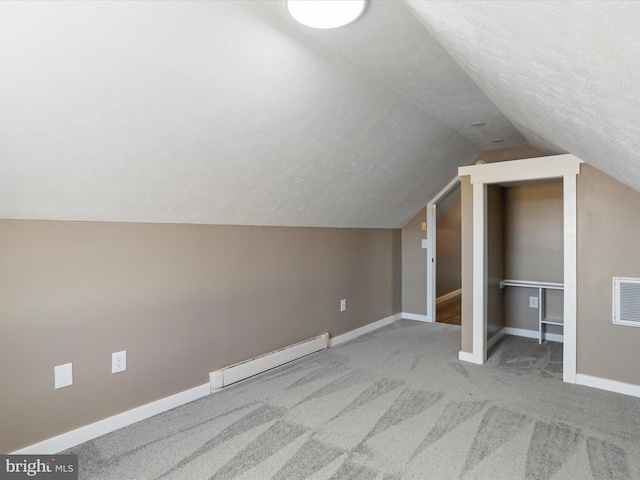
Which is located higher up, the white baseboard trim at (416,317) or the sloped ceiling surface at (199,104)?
the sloped ceiling surface at (199,104)

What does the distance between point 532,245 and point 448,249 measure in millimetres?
2555

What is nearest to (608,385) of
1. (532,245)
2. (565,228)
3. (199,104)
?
(565,228)

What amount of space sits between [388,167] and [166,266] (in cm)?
222

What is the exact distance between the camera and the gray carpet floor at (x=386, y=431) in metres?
1.94

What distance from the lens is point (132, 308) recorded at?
242cm

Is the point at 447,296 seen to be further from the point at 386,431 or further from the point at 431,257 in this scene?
the point at 386,431

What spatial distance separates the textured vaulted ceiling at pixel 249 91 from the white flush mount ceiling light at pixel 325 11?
129mm

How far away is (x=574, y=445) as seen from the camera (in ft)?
7.02

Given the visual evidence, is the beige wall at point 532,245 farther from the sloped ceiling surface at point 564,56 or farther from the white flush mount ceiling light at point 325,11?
the white flush mount ceiling light at point 325,11

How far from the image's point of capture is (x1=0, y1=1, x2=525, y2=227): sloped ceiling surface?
1507 mm

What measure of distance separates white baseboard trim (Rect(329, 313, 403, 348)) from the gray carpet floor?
72cm

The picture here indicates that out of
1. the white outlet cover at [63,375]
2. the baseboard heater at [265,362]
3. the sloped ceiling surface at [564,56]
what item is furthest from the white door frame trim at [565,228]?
the white outlet cover at [63,375]

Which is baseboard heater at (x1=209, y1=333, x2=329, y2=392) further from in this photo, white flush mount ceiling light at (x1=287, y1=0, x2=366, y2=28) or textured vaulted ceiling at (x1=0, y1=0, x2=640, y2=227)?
white flush mount ceiling light at (x1=287, y1=0, x2=366, y2=28)

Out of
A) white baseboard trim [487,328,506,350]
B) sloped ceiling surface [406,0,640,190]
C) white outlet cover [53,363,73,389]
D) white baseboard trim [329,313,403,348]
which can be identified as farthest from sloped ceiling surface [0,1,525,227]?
white baseboard trim [487,328,506,350]
